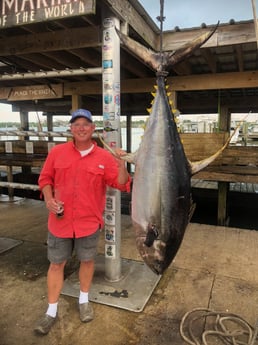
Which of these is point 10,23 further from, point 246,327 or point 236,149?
point 236,149

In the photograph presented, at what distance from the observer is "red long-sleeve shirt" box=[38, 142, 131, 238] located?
7.45 ft

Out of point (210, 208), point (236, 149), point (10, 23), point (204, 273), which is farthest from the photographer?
point (210, 208)

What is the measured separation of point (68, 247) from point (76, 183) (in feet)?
1.64

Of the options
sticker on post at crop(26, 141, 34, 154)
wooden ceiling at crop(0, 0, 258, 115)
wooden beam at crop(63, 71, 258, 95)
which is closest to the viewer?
wooden ceiling at crop(0, 0, 258, 115)

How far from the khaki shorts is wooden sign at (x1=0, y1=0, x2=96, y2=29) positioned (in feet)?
5.65

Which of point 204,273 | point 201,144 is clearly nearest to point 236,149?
→ point 201,144

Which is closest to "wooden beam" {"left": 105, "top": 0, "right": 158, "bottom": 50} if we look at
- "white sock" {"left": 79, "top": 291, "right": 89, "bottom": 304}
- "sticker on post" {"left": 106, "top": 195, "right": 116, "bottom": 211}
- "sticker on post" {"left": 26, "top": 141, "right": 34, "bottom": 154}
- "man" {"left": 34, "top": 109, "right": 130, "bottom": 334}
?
"man" {"left": 34, "top": 109, "right": 130, "bottom": 334}

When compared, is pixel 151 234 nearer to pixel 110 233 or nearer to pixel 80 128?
pixel 80 128

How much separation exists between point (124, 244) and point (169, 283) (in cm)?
111

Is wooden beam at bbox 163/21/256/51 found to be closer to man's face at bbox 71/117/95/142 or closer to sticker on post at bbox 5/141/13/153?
man's face at bbox 71/117/95/142

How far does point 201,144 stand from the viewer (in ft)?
17.9

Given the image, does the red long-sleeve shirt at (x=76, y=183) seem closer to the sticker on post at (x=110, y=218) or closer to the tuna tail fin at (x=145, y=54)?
the sticker on post at (x=110, y=218)

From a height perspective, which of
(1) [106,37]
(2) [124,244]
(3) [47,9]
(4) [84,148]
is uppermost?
(3) [47,9]

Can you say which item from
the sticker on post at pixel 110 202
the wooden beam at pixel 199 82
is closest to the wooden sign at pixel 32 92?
the wooden beam at pixel 199 82
